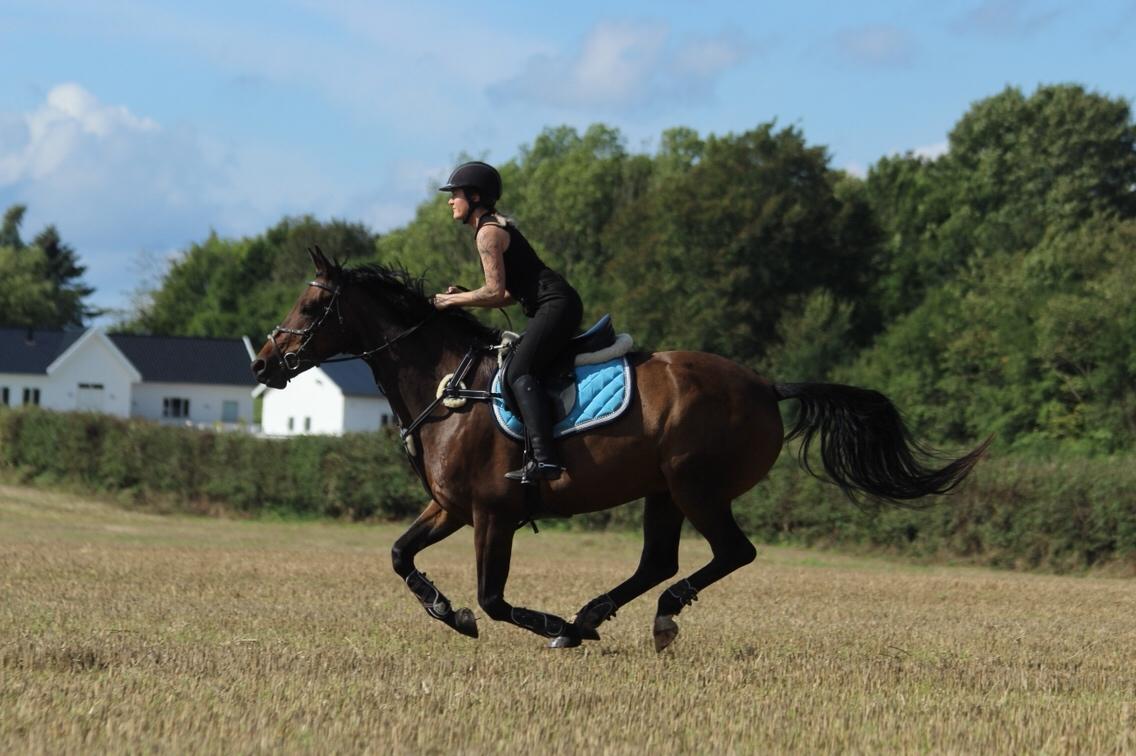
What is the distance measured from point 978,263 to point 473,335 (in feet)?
201

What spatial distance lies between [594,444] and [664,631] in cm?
137

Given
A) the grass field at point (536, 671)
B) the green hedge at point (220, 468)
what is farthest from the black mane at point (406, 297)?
the green hedge at point (220, 468)

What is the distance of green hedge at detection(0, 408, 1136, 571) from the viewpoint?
26969 mm

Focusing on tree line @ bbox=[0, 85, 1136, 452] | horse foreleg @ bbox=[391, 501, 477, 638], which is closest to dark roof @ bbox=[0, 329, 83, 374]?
tree line @ bbox=[0, 85, 1136, 452]

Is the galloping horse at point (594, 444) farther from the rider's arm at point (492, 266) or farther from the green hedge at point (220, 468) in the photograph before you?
the green hedge at point (220, 468)

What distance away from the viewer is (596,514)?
3503 centimetres

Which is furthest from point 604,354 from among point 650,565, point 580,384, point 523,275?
point 650,565

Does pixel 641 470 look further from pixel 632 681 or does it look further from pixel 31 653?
pixel 31 653

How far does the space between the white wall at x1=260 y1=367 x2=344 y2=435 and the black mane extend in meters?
76.3

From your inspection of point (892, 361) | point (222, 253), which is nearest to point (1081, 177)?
point (892, 361)

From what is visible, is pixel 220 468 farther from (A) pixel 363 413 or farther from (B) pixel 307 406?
(B) pixel 307 406

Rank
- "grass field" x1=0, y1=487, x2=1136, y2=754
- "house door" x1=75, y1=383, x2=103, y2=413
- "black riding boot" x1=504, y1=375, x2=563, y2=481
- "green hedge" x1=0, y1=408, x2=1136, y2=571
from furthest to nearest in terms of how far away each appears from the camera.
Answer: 1. "house door" x1=75, y1=383, x2=103, y2=413
2. "green hedge" x1=0, y1=408, x2=1136, y2=571
3. "black riding boot" x1=504, y1=375, x2=563, y2=481
4. "grass field" x1=0, y1=487, x2=1136, y2=754

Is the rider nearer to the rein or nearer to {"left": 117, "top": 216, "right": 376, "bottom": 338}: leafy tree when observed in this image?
the rein

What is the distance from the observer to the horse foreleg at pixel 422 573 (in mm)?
10633
